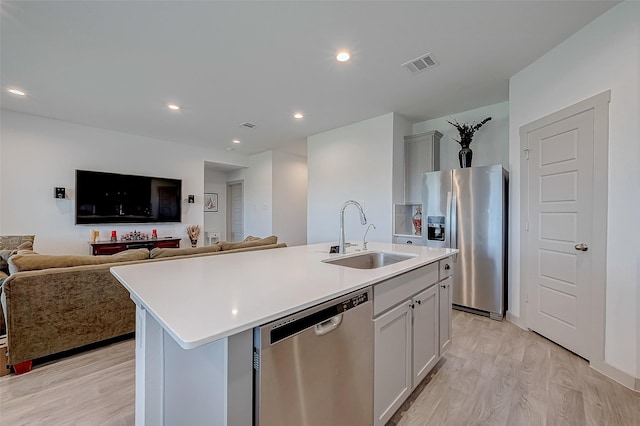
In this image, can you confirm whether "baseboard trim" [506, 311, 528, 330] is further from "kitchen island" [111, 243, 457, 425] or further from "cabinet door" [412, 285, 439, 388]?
"kitchen island" [111, 243, 457, 425]

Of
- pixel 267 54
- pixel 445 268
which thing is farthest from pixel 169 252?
pixel 445 268

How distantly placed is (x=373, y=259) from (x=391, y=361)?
3.00 feet

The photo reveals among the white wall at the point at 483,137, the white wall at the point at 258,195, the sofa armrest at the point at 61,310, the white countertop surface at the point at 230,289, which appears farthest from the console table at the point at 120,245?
the white wall at the point at 483,137

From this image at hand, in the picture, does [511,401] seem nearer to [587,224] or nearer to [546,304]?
[546,304]

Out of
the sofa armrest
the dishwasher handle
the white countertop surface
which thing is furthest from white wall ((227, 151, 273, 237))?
the dishwasher handle

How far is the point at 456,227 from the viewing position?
11.1ft

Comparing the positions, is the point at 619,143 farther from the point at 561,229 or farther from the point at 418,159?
the point at 418,159

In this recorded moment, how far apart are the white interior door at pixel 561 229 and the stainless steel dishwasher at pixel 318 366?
2.23m

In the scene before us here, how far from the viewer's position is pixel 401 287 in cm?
153

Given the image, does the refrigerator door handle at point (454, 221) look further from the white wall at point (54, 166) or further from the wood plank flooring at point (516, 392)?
the white wall at point (54, 166)

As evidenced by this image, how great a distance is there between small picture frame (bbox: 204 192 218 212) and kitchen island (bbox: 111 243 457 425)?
245 inches

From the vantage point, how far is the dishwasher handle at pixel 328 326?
1032 mm

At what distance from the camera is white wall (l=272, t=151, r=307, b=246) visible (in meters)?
6.40

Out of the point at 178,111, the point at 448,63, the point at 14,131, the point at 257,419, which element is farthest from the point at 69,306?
the point at 448,63
